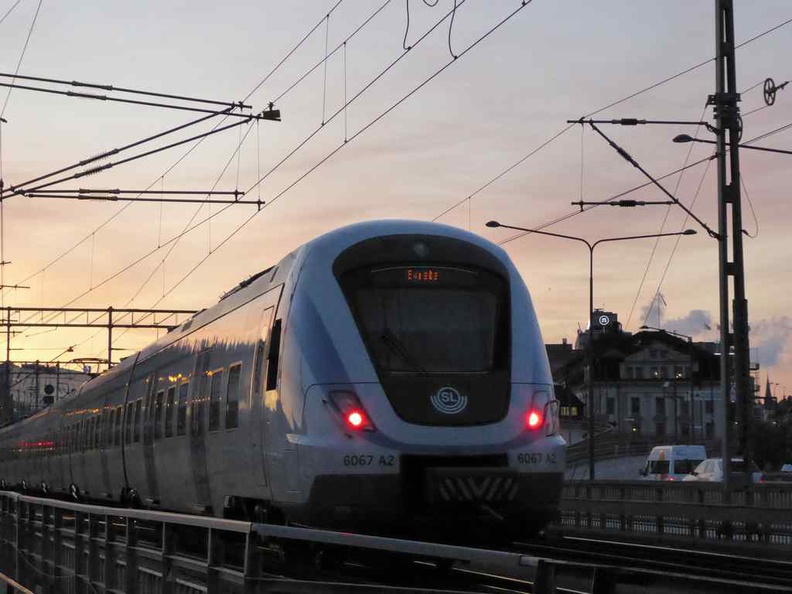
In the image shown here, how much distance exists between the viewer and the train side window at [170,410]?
65.2 ft

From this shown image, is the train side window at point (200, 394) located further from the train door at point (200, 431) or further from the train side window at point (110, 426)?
the train side window at point (110, 426)

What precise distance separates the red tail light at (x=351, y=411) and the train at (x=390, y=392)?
0.04 ft

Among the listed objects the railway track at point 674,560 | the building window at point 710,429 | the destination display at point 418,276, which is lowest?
the railway track at point 674,560

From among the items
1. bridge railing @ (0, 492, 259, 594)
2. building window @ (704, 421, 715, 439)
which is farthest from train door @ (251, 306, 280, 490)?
building window @ (704, 421, 715, 439)

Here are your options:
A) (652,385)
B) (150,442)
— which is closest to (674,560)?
(150,442)

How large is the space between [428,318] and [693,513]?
12.0 meters

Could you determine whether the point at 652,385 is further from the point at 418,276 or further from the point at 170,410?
the point at 418,276

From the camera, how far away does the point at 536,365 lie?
1409 centimetres

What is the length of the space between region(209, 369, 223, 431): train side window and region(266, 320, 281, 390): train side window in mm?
2348

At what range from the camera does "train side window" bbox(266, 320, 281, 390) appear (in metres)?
14.2

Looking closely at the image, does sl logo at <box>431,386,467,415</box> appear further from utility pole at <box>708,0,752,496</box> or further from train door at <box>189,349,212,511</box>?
utility pole at <box>708,0,752,496</box>

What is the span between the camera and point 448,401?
43.9ft

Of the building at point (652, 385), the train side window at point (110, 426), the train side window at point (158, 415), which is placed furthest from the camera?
the building at point (652, 385)

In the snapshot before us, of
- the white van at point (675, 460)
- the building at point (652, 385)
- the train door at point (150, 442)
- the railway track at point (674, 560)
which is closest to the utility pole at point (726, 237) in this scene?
the railway track at point (674, 560)
